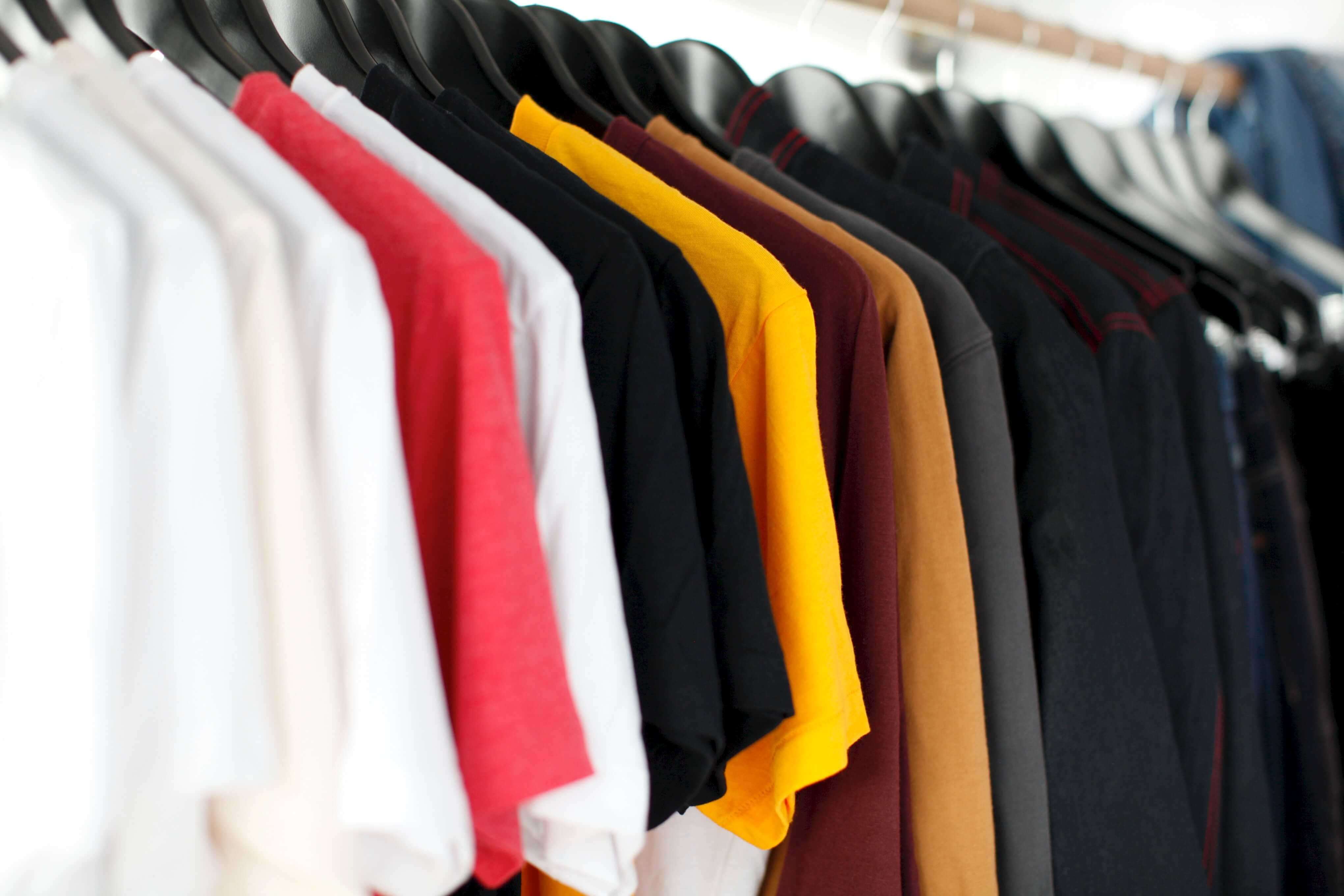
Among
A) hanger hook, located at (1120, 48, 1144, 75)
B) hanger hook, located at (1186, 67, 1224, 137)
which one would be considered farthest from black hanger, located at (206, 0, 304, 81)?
hanger hook, located at (1186, 67, 1224, 137)

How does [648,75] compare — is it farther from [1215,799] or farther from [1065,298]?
[1215,799]

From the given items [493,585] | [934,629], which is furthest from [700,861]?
[493,585]

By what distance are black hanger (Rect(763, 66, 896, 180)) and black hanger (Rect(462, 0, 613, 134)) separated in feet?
0.89

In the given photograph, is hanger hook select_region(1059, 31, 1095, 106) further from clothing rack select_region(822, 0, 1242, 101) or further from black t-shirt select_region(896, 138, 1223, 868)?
black t-shirt select_region(896, 138, 1223, 868)

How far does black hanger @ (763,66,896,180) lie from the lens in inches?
41.4

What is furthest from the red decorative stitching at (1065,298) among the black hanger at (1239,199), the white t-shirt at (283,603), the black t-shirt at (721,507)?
the white t-shirt at (283,603)

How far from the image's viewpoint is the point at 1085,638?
0.73 metres

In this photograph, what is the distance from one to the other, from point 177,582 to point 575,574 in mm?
165

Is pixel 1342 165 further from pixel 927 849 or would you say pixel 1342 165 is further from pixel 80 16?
pixel 80 16

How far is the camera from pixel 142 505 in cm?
37

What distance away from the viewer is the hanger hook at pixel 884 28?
43.0 inches

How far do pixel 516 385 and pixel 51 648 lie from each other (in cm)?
22

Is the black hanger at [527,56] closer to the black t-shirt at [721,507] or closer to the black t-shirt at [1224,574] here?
the black t-shirt at [721,507]

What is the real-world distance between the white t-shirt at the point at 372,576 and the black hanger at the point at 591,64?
0.45m
